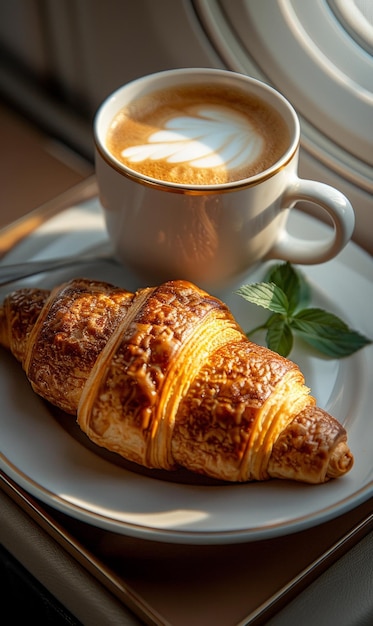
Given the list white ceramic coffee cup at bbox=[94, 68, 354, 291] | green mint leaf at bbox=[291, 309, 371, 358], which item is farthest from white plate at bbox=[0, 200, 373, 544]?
white ceramic coffee cup at bbox=[94, 68, 354, 291]

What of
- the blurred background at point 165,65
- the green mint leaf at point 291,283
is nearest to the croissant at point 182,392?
the green mint leaf at point 291,283

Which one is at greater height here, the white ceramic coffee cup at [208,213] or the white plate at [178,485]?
the white ceramic coffee cup at [208,213]

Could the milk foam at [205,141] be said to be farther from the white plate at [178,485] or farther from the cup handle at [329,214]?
the white plate at [178,485]

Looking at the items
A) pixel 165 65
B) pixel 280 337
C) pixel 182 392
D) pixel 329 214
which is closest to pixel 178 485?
pixel 182 392

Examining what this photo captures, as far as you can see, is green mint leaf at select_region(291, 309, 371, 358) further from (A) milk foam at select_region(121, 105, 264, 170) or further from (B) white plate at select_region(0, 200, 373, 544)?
(A) milk foam at select_region(121, 105, 264, 170)

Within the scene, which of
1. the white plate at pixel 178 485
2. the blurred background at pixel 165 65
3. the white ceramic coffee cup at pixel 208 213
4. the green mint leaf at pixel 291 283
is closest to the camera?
the white plate at pixel 178 485

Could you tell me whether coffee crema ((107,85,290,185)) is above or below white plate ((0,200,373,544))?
above

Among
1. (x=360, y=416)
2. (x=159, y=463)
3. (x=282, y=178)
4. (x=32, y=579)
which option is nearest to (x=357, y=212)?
(x=282, y=178)

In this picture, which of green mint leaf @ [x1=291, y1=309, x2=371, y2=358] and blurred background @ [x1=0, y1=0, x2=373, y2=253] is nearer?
green mint leaf @ [x1=291, y1=309, x2=371, y2=358]
